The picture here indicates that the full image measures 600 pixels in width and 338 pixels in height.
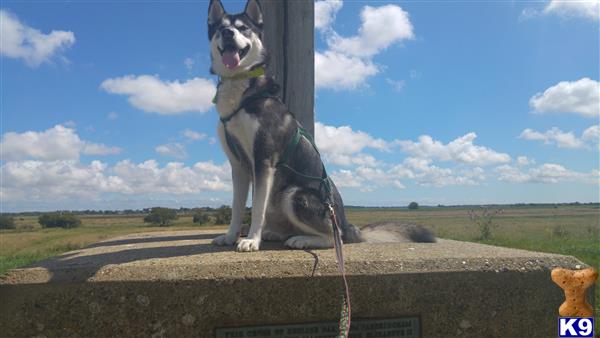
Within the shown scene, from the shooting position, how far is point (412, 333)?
2.87 m

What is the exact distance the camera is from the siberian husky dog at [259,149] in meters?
3.39

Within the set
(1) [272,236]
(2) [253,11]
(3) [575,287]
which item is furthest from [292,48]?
(3) [575,287]

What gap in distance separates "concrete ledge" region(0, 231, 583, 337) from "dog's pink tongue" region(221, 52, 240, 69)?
1.56m

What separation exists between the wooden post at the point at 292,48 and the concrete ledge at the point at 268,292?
2.32 meters

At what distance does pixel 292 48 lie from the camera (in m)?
4.94

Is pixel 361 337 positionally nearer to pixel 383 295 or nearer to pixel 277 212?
pixel 383 295

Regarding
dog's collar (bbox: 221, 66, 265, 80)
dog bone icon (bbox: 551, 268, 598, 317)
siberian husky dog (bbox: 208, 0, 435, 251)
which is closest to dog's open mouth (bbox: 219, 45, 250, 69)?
siberian husky dog (bbox: 208, 0, 435, 251)

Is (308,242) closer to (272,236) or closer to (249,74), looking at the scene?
(272,236)

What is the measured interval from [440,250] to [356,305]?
3.42 ft

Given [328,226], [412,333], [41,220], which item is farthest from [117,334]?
[41,220]

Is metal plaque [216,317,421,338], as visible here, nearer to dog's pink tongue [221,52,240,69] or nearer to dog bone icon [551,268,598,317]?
dog bone icon [551,268,598,317]

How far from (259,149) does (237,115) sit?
0.36m

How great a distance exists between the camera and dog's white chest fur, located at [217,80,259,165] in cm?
341

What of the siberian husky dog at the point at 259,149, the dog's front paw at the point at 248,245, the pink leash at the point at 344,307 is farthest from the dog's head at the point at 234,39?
the pink leash at the point at 344,307
